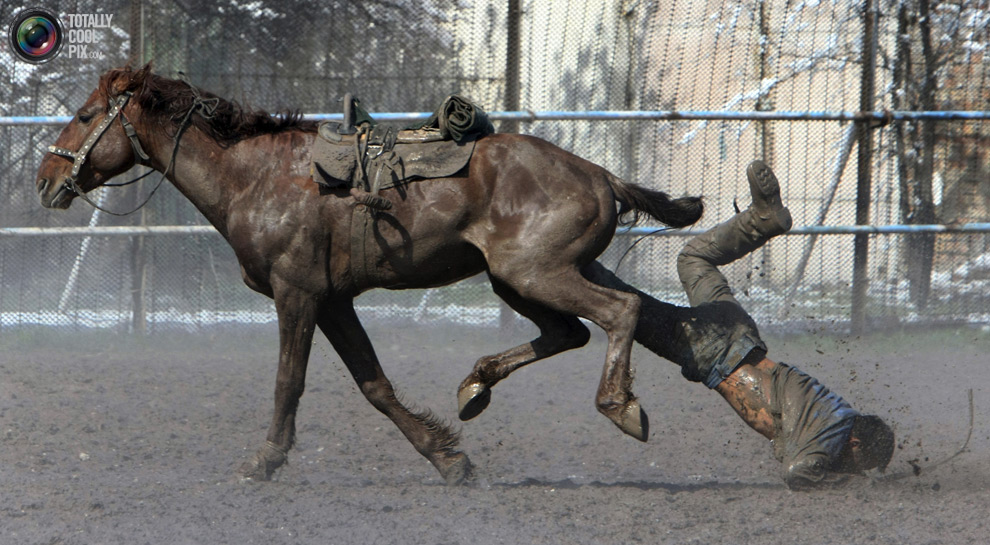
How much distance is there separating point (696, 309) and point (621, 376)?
Result: 33.9 inches

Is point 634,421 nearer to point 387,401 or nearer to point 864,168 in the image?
point 387,401

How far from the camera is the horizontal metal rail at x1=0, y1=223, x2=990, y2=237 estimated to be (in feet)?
24.8

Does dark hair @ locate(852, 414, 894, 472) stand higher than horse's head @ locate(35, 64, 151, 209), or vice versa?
horse's head @ locate(35, 64, 151, 209)

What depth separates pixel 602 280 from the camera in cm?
443

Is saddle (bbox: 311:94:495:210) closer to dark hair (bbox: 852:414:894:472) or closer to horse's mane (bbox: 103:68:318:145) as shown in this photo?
horse's mane (bbox: 103:68:318:145)

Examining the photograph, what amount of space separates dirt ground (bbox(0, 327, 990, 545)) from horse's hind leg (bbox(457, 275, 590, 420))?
0.40 meters

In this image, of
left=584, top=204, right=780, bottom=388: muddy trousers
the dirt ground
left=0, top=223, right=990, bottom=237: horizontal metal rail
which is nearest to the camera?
the dirt ground

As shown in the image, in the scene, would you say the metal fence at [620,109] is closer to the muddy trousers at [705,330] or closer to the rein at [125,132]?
the muddy trousers at [705,330]

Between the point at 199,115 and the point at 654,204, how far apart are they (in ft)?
6.68

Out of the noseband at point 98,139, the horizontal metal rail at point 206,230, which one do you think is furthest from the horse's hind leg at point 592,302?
the horizontal metal rail at point 206,230

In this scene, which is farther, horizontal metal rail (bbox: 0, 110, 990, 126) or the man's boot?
horizontal metal rail (bbox: 0, 110, 990, 126)

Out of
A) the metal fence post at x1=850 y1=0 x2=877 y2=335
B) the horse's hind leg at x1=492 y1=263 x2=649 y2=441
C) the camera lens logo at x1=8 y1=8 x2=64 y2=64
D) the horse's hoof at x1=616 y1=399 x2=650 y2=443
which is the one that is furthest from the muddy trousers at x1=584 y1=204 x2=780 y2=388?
the camera lens logo at x1=8 y1=8 x2=64 y2=64

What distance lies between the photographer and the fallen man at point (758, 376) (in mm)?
4105

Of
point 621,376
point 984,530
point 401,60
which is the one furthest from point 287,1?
point 984,530
